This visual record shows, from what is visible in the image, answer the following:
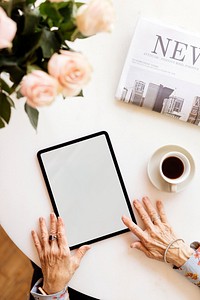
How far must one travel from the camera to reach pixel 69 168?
104cm

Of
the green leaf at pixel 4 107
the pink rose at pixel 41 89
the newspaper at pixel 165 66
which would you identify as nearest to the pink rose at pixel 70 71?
the pink rose at pixel 41 89

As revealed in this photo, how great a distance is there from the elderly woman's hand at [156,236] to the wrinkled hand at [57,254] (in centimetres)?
12

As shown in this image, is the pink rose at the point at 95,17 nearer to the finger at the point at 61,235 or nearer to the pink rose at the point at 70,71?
the pink rose at the point at 70,71

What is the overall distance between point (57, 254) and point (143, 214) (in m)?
0.22

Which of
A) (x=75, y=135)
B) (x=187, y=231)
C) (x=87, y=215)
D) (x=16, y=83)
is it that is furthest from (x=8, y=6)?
(x=187, y=231)

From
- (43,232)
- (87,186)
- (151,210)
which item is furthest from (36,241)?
(151,210)

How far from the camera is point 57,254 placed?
1.05 metres

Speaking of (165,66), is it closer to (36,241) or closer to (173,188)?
(173,188)

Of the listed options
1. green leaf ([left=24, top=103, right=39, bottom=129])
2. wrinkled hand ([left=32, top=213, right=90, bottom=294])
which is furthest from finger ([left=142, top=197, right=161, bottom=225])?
green leaf ([left=24, top=103, right=39, bottom=129])

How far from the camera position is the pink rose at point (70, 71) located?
59 cm

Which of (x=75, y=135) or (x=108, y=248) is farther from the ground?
(x=75, y=135)

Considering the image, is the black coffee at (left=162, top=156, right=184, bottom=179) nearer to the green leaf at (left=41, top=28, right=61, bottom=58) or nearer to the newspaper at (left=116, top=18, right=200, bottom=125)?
the newspaper at (left=116, top=18, right=200, bottom=125)

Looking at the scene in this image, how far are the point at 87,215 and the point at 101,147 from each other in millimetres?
158

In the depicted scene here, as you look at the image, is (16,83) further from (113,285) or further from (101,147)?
(113,285)
